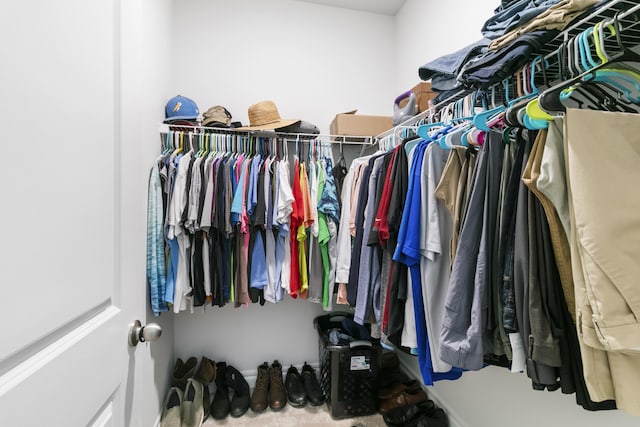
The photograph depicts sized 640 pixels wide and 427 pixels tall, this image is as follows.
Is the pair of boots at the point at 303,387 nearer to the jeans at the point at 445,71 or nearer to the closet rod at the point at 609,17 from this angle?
the jeans at the point at 445,71

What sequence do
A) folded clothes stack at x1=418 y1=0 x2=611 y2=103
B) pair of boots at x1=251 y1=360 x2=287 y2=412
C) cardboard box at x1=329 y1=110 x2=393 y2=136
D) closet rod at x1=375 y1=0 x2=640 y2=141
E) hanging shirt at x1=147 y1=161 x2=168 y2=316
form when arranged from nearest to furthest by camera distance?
closet rod at x1=375 y1=0 x2=640 y2=141, folded clothes stack at x1=418 y1=0 x2=611 y2=103, hanging shirt at x1=147 y1=161 x2=168 y2=316, pair of boots at x1=251 y1=360 x2=287 y2=412, cardboard box at x1=329 y1=110 x2=393 y2=136

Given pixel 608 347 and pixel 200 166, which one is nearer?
pixel 608 347

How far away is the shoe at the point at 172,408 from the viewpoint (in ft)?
5.29

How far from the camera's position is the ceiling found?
2.29m

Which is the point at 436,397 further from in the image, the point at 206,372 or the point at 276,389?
the point at 206,372

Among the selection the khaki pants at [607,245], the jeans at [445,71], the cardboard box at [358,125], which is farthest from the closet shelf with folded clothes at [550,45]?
the cardboard box at [358,125]

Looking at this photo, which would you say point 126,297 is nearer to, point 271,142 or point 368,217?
point 368,217

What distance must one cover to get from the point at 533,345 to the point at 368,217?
0.79 meters

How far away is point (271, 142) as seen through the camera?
1999 millimetres

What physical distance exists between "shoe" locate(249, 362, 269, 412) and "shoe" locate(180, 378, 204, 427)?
0.31 metres

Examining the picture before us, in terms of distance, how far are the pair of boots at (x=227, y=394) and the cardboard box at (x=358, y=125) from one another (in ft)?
5.82

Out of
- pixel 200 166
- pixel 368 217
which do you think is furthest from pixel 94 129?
pixel 200 166

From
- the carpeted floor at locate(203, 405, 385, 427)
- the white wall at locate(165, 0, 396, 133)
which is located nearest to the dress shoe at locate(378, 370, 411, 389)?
the carpeted floor at locate(203, 405, 385, 427)

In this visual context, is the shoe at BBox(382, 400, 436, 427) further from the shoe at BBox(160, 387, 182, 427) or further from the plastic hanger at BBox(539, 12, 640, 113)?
the plastic hanger at BBox(539, 12, 640, 113)
